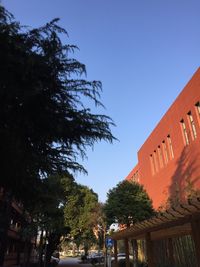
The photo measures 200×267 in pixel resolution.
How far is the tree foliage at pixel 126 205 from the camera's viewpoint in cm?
2823

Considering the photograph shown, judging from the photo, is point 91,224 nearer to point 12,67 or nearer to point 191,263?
point 191,263

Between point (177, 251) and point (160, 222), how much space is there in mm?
8240

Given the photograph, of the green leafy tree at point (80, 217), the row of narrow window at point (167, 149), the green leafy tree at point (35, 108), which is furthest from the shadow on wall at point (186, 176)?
the green leafy tree at point (35, 108)

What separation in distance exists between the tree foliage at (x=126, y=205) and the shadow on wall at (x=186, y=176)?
7.52ft

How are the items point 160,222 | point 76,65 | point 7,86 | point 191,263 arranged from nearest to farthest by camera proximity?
1. point 7,86
2. point 76,65
3. point 160,222
4. point 191,263

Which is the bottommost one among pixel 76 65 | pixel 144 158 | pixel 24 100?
pixel 24 100

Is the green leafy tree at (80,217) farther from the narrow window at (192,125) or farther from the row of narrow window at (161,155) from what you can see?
the narrow window at (192,125)

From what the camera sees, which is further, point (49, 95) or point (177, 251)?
point (177, 251)

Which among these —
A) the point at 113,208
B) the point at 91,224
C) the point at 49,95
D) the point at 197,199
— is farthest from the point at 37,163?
the point at 91,224

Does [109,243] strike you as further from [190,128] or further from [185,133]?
[185,133]

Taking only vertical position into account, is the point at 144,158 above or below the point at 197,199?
above

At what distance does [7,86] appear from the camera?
6492mm

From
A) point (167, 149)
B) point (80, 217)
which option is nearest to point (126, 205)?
point (167, 149)

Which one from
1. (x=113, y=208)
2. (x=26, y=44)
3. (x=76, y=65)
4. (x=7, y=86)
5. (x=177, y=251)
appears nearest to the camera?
(x=7, y=86)
